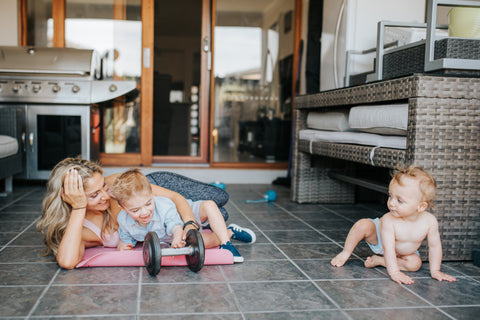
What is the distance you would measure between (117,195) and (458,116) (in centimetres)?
151

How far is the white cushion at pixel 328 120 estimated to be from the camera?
3070mm

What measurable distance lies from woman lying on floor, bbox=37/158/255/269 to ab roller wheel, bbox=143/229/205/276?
5.3 inches

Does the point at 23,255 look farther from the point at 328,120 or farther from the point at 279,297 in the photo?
the point at 328,120

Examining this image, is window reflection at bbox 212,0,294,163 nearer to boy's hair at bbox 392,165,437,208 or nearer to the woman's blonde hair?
the woman's blonde hair

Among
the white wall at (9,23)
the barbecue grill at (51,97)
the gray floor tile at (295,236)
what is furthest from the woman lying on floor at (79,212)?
the white wall at (9,23)

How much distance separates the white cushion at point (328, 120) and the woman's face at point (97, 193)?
1.68 meters

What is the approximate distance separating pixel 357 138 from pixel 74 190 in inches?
63.6

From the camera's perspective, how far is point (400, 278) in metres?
1.82

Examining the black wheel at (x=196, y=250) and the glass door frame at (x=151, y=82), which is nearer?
the black wheel at (x=196, y=250)

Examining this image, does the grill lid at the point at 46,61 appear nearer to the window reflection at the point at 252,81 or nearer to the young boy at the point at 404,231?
the window reflection at the point at 252,81

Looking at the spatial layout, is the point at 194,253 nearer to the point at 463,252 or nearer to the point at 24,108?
the point at 463,252

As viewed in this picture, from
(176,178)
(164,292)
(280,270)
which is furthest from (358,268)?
(176,178)

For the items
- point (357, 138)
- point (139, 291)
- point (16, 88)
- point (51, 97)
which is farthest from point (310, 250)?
point (16, 88)

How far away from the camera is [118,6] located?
15.5ft
